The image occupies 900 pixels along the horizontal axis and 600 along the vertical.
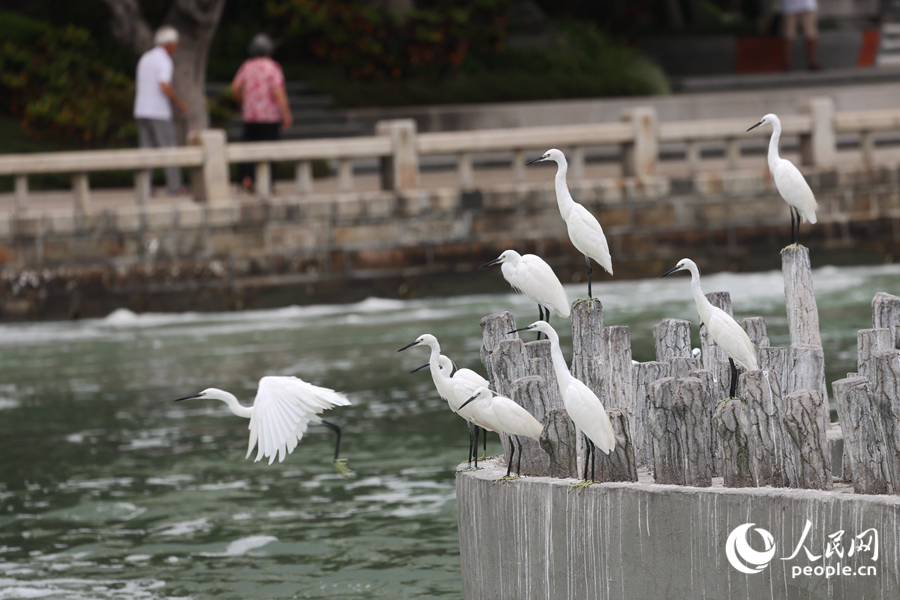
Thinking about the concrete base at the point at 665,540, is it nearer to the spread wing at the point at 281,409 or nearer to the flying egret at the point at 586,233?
the spread wing at the point at 281,409

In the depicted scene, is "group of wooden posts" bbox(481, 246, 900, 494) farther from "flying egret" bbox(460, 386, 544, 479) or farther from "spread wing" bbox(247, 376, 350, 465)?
"spread wing" bbox(247, 376, 350, 465)

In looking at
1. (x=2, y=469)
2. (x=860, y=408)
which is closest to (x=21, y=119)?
(x=2, y=469)

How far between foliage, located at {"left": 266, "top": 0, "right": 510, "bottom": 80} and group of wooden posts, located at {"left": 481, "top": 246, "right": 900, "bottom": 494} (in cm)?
1796

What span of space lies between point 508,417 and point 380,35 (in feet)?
62.2

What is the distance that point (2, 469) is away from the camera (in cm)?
935

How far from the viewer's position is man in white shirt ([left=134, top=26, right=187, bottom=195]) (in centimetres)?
1591

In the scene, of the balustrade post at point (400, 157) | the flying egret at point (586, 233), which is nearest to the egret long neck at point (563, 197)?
the flying egret at point (586, 233)

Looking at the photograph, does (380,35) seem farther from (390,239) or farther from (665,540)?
(665,540)

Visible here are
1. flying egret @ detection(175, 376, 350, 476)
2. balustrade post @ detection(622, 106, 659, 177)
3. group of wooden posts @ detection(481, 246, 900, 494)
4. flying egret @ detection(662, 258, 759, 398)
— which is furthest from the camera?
balustrade post @ detection(622, 106, 659, 177)

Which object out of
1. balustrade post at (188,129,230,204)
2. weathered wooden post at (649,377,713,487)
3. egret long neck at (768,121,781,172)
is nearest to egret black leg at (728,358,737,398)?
weathered wooden post at (649,377,713,487)

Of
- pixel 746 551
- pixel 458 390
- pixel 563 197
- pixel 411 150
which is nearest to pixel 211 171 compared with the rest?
pixel 411 150

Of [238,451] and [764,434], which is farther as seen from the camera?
[238,451]

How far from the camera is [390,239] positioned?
54.5 ft

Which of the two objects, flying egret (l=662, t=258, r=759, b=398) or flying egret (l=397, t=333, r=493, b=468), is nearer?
flying egret (l=397, t=333, r=493, b=468)
